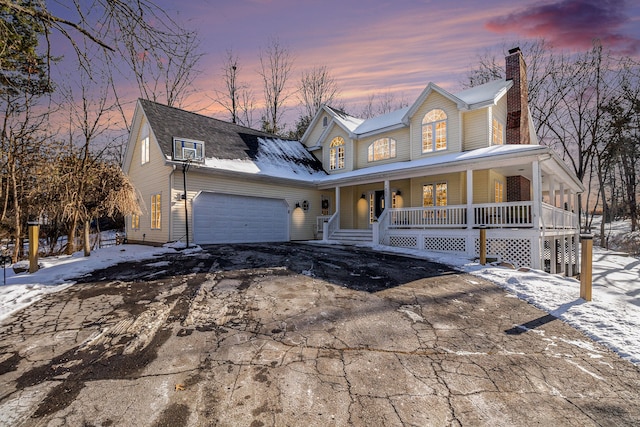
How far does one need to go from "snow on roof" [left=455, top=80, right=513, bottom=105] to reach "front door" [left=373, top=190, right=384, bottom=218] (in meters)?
6.06

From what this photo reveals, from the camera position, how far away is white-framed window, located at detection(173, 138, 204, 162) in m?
11.8

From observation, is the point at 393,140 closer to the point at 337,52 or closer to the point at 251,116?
the point at 337,52

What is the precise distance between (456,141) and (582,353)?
11.3 m

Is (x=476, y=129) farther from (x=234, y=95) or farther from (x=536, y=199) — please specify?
(x=234, y=95)

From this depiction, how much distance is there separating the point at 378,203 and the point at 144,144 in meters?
12.4

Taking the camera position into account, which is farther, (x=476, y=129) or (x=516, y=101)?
(x=516, y=101)

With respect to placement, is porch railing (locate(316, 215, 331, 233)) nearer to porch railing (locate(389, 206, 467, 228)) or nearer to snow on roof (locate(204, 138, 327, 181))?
snow on roof (locate(204, 138, 327, 181))

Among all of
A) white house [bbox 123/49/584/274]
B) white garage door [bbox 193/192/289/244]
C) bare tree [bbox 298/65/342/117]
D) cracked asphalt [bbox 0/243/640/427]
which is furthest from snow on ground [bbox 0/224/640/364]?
bare tree [bbox 298/65/342/117]

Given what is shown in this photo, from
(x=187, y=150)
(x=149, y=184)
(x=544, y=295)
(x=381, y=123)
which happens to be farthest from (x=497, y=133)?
(x=149, y=184)

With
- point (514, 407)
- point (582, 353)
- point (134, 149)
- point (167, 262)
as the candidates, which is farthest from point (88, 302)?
point (134, 149)

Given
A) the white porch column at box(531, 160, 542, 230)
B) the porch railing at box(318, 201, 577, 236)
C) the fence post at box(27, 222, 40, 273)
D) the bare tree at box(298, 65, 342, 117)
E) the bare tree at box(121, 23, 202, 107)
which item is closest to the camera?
the bare tree at box(121, 23, 202, 107)

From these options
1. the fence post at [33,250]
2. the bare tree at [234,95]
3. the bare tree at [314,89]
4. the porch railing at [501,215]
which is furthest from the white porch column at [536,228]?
the bare tree at [234,95]

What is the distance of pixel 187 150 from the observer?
1220 centimetres

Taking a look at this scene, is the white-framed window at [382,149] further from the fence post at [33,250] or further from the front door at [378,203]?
the fence post at [33,250]
